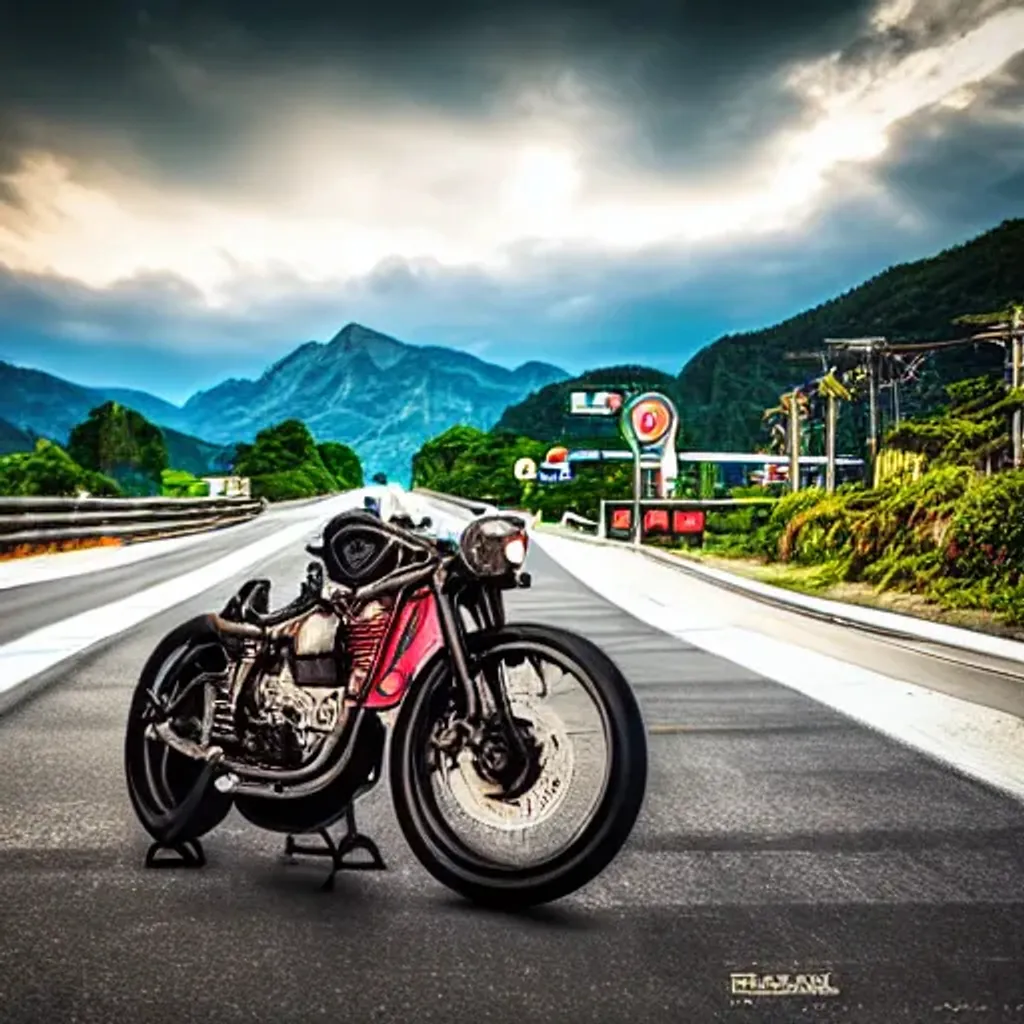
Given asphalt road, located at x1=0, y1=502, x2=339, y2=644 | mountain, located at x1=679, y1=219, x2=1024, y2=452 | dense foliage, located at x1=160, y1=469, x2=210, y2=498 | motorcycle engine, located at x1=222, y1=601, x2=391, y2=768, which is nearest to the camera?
motorcycle engine, located at x1=222, y1=601, x2=391, y2=768

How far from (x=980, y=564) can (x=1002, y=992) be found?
11.6m

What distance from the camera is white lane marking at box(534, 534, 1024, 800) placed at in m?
5.44

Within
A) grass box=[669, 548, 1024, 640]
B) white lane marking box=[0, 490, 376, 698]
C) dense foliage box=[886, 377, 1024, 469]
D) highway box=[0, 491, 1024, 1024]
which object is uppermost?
dense foliage box=[886, 377, 1024, 469]

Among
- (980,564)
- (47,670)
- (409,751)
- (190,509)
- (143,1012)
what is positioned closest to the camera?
(143,1012)

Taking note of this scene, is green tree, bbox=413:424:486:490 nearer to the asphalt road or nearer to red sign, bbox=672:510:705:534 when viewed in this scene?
red sign, bbox=672:510:705:534

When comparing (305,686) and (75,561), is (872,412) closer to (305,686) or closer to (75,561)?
(75,561)

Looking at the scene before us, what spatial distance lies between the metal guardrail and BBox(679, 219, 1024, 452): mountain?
64.3 ft

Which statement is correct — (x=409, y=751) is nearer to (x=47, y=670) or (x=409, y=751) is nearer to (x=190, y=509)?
(x=47, y=670)

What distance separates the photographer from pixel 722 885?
3.59 meters

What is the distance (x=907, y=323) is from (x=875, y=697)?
125 feet

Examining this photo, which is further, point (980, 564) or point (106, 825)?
point (980, 564)

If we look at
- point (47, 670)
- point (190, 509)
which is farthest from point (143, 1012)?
point (190, 509)

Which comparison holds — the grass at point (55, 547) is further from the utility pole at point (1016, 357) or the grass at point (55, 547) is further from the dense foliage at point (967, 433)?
the utility pole at point (1016, 357)

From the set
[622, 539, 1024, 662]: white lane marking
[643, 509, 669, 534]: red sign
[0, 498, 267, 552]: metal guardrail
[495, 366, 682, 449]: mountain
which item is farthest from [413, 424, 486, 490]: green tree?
[622, 539, 1024, 662]: white lane marking
